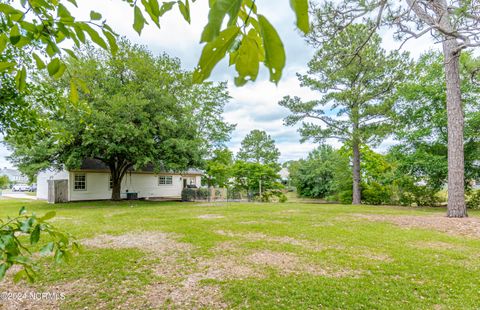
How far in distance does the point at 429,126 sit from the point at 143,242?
535 inches

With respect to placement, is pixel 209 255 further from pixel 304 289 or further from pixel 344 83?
pixel 344 83

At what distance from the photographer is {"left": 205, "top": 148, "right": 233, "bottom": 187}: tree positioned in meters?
21.3

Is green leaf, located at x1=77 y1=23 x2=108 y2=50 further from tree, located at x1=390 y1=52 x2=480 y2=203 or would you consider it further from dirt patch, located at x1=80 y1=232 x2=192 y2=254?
tree, located at x1=390 y1=52 x2=480 y2=203

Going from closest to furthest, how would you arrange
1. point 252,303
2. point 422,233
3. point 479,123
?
point 252,303 < point 422,233 < point 479,123

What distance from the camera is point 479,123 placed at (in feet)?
38.1

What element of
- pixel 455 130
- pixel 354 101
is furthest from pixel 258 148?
pixel 455 130

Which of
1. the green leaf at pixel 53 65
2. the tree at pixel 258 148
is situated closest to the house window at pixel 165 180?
the tree at pixel 258 148

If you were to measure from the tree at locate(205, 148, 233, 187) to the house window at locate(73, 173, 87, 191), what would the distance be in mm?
8429

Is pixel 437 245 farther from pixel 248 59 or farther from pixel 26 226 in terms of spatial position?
pixel 26 226

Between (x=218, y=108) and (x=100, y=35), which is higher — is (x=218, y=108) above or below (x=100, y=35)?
above

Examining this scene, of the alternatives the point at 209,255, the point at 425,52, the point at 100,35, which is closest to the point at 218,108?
the point at 425,52

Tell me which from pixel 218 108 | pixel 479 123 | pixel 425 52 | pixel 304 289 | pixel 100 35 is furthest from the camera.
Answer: pixel 218 108

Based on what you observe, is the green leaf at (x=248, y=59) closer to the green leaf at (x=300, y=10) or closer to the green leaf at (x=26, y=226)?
the green leaf at (x=300, y=10)

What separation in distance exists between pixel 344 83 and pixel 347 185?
698 cm
